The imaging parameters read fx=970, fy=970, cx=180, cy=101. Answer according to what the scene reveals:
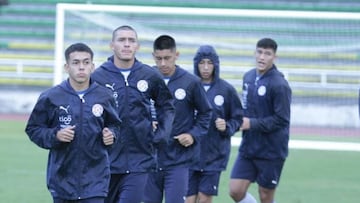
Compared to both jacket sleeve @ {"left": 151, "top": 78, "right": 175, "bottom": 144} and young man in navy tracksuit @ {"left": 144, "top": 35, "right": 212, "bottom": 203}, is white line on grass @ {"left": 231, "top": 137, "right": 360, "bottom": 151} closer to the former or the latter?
young man in navy tracksuit @ {"left": 144, "top": 35, "right": 212, "bottom": 203}

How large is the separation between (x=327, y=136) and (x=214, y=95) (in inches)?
389

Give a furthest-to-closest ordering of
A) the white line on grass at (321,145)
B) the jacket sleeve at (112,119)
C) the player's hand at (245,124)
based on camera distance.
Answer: the white line on grass at (321,145), the player's hand at (245,124), the jacket sleeve at (112,119)

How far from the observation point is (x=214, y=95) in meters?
10.7

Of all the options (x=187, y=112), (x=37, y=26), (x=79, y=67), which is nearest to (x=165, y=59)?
(x=187, y=112)

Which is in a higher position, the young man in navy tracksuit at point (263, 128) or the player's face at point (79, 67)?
the player's face at point (79, 67)

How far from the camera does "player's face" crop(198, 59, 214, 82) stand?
1068cm

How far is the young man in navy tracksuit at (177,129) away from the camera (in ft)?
31.1

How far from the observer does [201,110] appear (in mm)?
9758

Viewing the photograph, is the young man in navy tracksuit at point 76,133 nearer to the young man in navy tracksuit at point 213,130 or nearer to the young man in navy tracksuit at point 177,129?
the young man in navy tracksuit at point 177,129

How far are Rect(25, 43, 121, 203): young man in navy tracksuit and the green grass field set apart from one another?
449 centimetres

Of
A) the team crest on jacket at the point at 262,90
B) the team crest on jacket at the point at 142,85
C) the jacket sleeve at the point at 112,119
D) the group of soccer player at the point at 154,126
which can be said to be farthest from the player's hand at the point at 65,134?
the team crest on jacket at the point at 262,90

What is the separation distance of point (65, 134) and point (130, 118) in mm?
1242

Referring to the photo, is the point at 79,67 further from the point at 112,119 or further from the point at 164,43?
the point at 164,43

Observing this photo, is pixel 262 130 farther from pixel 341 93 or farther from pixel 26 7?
pixel 26 7
